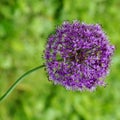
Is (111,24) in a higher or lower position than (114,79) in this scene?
higher

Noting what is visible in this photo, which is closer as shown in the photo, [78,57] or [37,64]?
[78,57]

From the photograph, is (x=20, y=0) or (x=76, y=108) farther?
(x=76, y=108)

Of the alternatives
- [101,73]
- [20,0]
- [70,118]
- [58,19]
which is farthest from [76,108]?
[101,73]

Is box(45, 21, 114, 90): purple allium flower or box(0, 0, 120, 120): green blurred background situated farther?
box(0, 0, 120, 120): green blurred background

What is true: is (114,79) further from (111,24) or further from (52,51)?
(52,51)

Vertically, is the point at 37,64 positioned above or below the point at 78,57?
above
